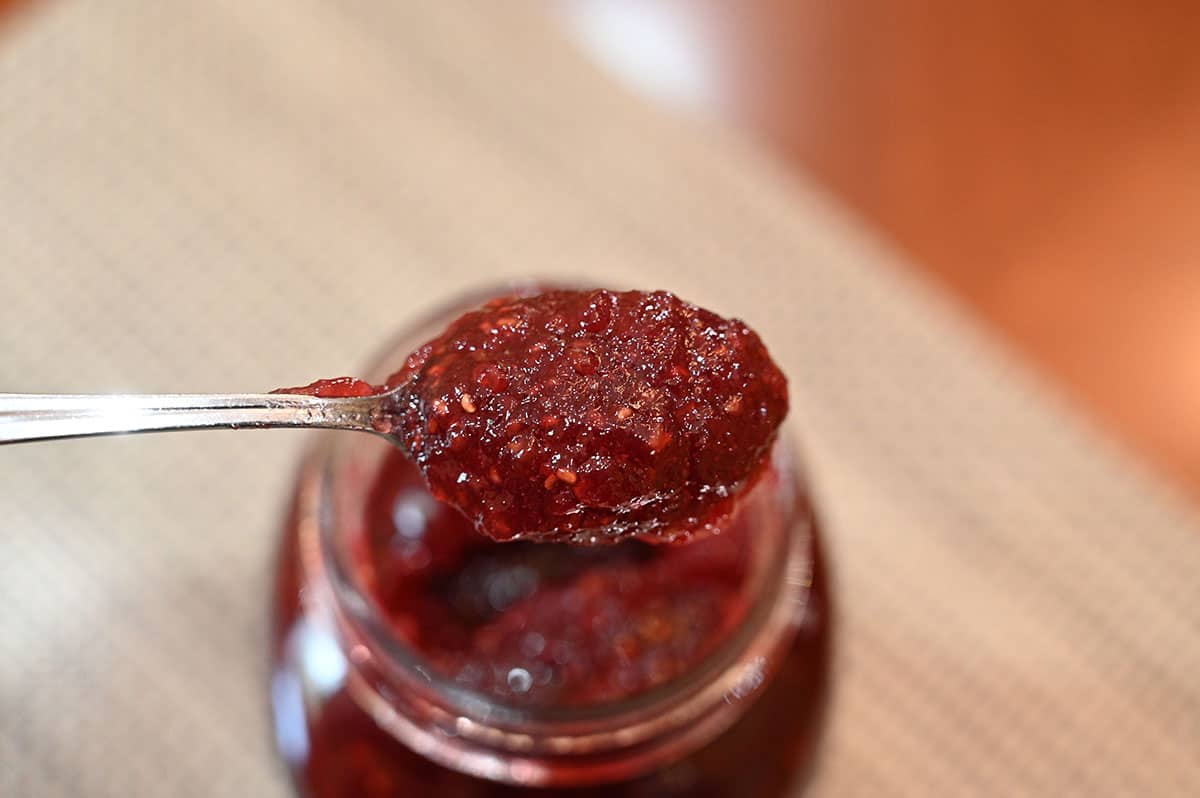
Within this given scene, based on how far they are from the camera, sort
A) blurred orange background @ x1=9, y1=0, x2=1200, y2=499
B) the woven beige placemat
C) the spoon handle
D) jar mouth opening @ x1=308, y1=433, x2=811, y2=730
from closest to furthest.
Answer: the spoon handle < jar mouth opening @ x1=308, y1=433, x2=811, y2=730 < the woven beige placemat < blurred orange background @ x1=9, y1=0, x2=1200, y2=499

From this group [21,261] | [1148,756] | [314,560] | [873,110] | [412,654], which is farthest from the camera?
[873,110]

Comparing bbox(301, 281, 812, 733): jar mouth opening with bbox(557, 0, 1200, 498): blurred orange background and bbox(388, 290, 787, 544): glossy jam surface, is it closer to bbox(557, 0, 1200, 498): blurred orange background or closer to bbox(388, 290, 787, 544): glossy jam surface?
bbox(388, 290, 787, 544): glossy jam surface

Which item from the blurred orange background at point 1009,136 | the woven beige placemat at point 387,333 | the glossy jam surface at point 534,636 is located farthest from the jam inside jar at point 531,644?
the blurred orange background at point 1009,136

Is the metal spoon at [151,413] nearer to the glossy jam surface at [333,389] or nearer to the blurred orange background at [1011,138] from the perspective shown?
the glossy jam surface at [333,389]

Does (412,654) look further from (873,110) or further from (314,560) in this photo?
(873,110)

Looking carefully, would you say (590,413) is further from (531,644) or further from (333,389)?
(531,644)

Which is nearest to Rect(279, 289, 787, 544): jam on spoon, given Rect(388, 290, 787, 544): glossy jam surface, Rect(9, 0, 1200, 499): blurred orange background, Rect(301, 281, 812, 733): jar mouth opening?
Rect(388, 290, 787, 544): glossy jam surface

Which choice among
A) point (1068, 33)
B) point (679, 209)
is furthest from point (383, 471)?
point (1068, 33)
